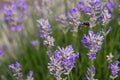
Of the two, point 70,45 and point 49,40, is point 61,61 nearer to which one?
point 70,45

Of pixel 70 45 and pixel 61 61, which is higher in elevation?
pixel 70 45

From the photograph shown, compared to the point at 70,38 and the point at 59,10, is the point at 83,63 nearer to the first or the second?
the point at 70,38

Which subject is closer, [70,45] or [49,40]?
[70,45]

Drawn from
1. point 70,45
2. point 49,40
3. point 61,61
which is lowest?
point 61,61

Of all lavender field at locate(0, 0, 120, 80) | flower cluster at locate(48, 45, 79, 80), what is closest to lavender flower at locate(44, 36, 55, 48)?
lavender field at locate(0, 0, 120, 80)

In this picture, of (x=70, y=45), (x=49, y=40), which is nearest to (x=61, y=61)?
(x=70, y=45)

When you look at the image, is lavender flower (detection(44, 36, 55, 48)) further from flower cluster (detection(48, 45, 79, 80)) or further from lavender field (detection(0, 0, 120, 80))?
flower cluster (detection(48, 45, 79, 80))

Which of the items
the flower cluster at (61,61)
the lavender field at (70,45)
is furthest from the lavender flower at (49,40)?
the flower cluster at (61,61)

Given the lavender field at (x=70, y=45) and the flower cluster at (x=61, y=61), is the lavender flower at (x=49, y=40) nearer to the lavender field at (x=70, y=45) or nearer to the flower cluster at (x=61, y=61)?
the lavender field at (x=70, y=45)

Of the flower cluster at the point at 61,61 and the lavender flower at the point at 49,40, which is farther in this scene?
the lavender flower at the point at 49,40
